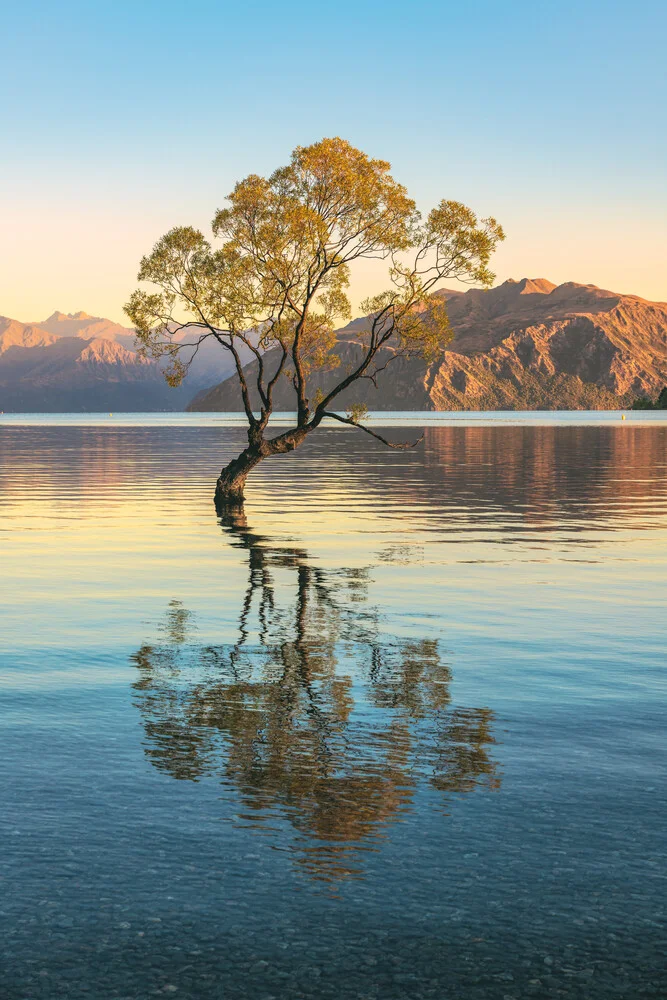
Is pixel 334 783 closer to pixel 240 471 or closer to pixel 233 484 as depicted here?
pixel 240 471

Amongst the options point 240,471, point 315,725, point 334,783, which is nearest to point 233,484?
point 240,471

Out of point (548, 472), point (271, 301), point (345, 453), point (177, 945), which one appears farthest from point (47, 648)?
point (345, 453)

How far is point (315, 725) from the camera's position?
14.0m

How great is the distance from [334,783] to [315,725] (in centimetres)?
267

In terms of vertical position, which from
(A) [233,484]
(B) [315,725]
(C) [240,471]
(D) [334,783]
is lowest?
(B) [315,725]

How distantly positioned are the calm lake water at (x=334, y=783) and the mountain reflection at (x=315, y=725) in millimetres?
56

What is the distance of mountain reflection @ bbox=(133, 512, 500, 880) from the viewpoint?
34.6ft

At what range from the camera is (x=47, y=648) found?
19547 mm

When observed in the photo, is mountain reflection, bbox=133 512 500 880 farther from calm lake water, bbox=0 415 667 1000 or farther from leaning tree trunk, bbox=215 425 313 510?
leaning tree trunk, bbox=215 425 313 510

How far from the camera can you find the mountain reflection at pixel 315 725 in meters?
10.6

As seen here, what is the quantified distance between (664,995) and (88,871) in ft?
14.9

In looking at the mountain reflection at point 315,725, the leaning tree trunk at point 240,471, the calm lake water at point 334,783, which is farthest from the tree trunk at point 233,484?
the mountain reflection at point 315,725

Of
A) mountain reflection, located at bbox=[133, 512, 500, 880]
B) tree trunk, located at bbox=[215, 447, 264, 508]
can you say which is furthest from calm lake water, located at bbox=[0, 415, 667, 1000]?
tree trunk, located at bbox=[215, 447, 264, 508]

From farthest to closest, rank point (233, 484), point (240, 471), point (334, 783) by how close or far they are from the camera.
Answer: point (233, 484), point (240, 471), point (334, 783)
